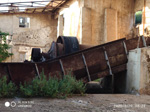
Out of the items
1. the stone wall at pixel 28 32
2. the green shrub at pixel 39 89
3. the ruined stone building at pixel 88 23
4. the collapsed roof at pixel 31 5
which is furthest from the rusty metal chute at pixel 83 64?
the stone wall at pixel 28 32

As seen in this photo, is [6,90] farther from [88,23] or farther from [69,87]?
[88,23]

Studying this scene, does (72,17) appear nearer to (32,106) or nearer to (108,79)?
(108,79)

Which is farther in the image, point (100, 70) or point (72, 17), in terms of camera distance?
point (72, 17)

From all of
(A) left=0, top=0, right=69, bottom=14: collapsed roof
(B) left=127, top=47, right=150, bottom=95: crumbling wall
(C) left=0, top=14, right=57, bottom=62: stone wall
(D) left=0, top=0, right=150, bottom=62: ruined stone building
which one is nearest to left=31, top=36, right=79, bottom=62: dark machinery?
(B) left=127, top=47, right=150, bottom=95: crumbling wall

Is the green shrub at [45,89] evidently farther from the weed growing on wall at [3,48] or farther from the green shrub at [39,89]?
the weed growing on wall at [3,48]

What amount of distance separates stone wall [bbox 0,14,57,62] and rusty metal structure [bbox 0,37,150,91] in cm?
1320

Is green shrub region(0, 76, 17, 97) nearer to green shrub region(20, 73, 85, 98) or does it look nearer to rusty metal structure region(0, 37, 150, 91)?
green shrub region(20, 73, 85, 98)

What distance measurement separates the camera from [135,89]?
6.59 m

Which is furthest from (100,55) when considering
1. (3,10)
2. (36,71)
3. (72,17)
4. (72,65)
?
(3,10)

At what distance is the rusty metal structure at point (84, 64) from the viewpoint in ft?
18.8

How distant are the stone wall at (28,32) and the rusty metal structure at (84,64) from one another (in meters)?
13.2

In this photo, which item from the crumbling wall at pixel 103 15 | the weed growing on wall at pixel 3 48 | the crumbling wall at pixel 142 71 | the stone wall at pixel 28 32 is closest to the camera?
the crumbling wall at pixel 142 71

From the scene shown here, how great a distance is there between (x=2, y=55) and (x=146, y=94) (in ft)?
44.1

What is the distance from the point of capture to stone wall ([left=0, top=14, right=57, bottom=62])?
18.7 metres
